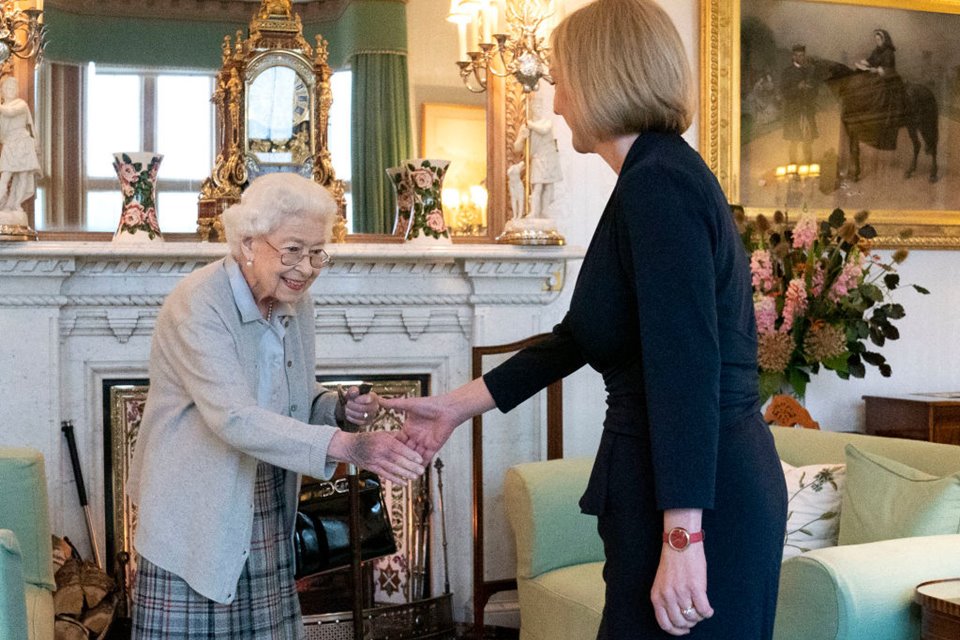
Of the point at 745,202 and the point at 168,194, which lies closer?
the point at 168,194

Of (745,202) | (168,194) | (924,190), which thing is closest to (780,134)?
(745,202)

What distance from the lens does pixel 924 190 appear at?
5.04m

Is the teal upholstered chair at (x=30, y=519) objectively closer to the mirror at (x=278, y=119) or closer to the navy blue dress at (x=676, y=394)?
the mirror at (x=278, y=119)

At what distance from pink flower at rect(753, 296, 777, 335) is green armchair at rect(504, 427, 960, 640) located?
1.47 ft

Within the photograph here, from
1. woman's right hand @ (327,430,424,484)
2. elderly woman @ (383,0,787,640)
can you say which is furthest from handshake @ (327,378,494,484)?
elderly woman @ (383,0,787,640)

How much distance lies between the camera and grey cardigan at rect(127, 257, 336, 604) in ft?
7.13

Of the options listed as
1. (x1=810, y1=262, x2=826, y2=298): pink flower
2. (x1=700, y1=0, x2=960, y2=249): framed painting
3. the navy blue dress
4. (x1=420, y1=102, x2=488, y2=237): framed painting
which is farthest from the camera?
(x1=700, y1=0, x2=960, y2=249): framed painting

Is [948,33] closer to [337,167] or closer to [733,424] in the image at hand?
[337,167]

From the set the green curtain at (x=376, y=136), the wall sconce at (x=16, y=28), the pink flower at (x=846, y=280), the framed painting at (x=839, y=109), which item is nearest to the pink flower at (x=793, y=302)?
the pink flower at (x=846, y=280)

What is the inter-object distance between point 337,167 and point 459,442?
3.84ft

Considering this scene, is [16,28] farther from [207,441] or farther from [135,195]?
[207,441]

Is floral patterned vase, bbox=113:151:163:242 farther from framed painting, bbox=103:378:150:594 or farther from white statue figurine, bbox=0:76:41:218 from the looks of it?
framed painting, bbox=103:378:150:594

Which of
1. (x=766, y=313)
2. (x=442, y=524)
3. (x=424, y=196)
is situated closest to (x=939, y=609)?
(x=766, y=313)

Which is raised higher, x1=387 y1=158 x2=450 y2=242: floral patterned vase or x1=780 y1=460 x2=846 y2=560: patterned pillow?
x1=387 y1=158 x2=450 y2=242: floral patterned vase
